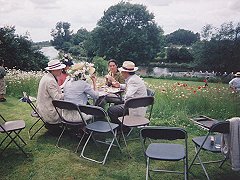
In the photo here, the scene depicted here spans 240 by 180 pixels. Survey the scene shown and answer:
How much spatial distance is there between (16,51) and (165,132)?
64.0 ft

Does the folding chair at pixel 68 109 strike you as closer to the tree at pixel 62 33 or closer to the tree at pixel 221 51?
the tree at pixel 221 51

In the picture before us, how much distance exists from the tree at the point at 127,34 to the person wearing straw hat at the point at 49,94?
103 ft

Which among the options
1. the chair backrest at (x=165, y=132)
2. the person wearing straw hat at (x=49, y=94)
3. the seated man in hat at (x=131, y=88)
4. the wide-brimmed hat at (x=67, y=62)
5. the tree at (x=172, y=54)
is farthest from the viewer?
the tree at (x=172, y=54)

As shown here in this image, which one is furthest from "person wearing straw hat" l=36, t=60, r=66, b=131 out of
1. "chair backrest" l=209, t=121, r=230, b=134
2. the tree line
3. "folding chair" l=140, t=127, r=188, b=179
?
the tree line

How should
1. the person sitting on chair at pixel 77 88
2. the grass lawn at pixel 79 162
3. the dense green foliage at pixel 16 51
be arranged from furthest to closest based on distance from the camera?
1. the dense green foliage at pixel 16 51
2. the person sitting on chair at pixel 77 88
3. the grass lawn at pixel 79 162

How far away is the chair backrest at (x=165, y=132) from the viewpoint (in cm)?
318

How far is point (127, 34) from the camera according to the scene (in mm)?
37125

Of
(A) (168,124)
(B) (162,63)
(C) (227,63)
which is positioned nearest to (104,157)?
(A) (168,124)

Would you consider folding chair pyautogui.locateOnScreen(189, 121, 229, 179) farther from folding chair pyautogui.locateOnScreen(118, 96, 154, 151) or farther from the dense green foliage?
the dense green foliage

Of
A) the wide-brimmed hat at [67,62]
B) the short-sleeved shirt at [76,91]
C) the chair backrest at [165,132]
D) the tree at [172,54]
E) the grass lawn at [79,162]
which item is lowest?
the tree at [172,54]

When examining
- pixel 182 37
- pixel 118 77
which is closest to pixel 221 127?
pixel 118 77

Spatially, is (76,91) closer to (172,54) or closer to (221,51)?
(221,51)

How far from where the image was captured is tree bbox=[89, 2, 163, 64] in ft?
121

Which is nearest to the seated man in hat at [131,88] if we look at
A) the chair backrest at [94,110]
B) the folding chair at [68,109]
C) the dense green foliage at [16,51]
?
the folding chair at [68,109]
